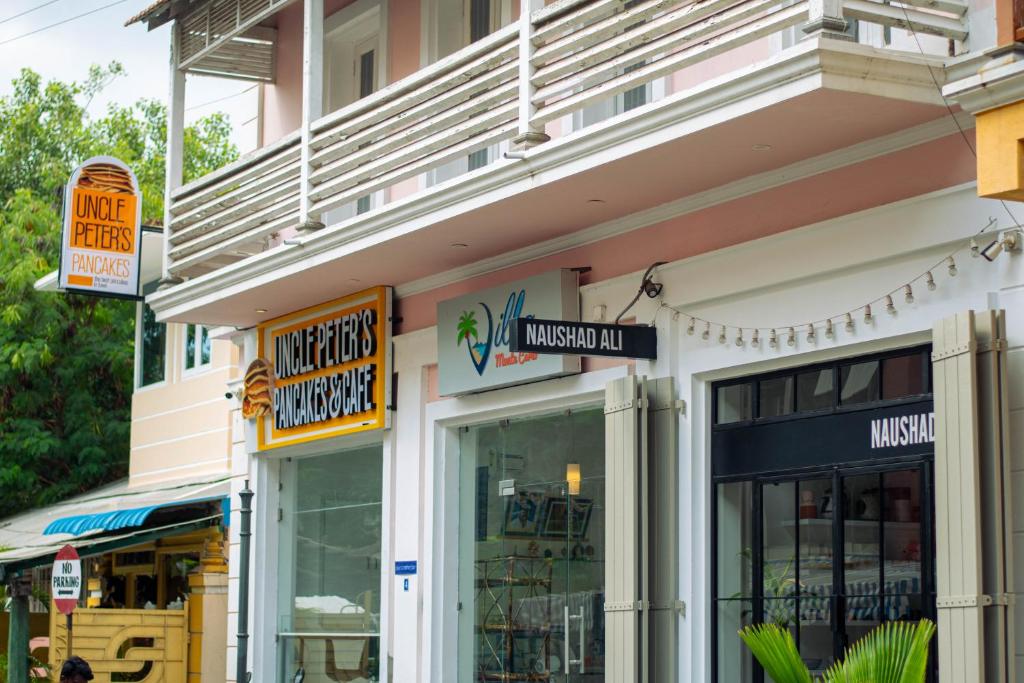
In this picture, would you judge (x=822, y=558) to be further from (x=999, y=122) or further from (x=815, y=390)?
(x=999, y=122)

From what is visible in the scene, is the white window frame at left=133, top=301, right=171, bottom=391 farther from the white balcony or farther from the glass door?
the glass door

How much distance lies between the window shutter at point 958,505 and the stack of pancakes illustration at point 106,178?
12.1 metres

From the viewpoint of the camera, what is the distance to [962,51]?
9.47 m

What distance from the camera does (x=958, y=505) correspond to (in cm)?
888

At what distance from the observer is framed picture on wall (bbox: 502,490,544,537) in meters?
13.3

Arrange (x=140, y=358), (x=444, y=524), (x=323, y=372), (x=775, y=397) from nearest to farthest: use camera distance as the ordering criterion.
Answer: (x=775, y=397)
(x=444, y=524)
(x=323, y=372)
(x=140, y=358)

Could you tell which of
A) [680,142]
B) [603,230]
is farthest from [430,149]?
[680,142]

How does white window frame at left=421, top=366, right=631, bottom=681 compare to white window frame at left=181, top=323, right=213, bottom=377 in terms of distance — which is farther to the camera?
white window frame at left=181, top=323, right=213, bottom=377

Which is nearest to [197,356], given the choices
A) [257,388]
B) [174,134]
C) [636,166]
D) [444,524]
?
[257,388]

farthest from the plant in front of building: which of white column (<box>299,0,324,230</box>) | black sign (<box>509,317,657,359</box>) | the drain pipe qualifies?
the drain pipe

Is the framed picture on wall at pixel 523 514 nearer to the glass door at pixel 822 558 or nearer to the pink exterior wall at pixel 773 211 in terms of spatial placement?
the pink exterior wall at pixel 773 211

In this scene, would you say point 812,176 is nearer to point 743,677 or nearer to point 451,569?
point 743,677

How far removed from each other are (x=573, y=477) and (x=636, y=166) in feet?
10.6

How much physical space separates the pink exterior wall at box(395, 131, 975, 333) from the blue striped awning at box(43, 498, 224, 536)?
7.20m
